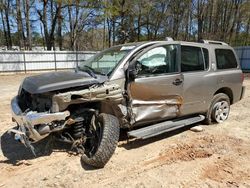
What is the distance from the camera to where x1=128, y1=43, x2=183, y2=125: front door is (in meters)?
4.20

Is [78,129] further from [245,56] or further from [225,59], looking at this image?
[245,56]

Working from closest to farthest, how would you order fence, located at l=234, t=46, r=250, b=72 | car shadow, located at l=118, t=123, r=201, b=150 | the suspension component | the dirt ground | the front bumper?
the dirt ground < the front bumper < the suspension component < car shadow, located at l=118, t=123, r=201, b=150 < fence, located at l=234, t=46, r=250, b=72

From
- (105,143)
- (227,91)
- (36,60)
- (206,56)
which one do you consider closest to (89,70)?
(105,143)

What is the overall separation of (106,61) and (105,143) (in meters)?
1.62

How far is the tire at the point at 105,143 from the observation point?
3.52 m

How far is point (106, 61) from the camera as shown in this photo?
4555 mm

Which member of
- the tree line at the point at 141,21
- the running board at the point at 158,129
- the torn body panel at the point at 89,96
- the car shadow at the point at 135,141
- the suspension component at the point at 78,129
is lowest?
the car shadow at the point at 135,141

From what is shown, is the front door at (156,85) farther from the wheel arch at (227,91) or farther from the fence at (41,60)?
the fence at (41,60)

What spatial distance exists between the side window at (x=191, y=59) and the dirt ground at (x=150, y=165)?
136cm

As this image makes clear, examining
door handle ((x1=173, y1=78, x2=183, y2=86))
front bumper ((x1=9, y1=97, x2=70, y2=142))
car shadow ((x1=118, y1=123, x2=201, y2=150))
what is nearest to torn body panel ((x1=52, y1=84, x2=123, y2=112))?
front bumper ((x1=9, y1=97, x2=70, y2=142))

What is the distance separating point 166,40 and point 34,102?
2.68m

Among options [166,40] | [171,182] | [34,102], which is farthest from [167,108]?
A: [34,102]

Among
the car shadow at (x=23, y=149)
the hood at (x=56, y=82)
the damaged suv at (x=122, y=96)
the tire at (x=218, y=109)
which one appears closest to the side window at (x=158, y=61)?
the damaged suv at (x=122, y=96)

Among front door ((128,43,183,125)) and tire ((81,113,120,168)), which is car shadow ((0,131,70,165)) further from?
front door ((128,43,183,125))
